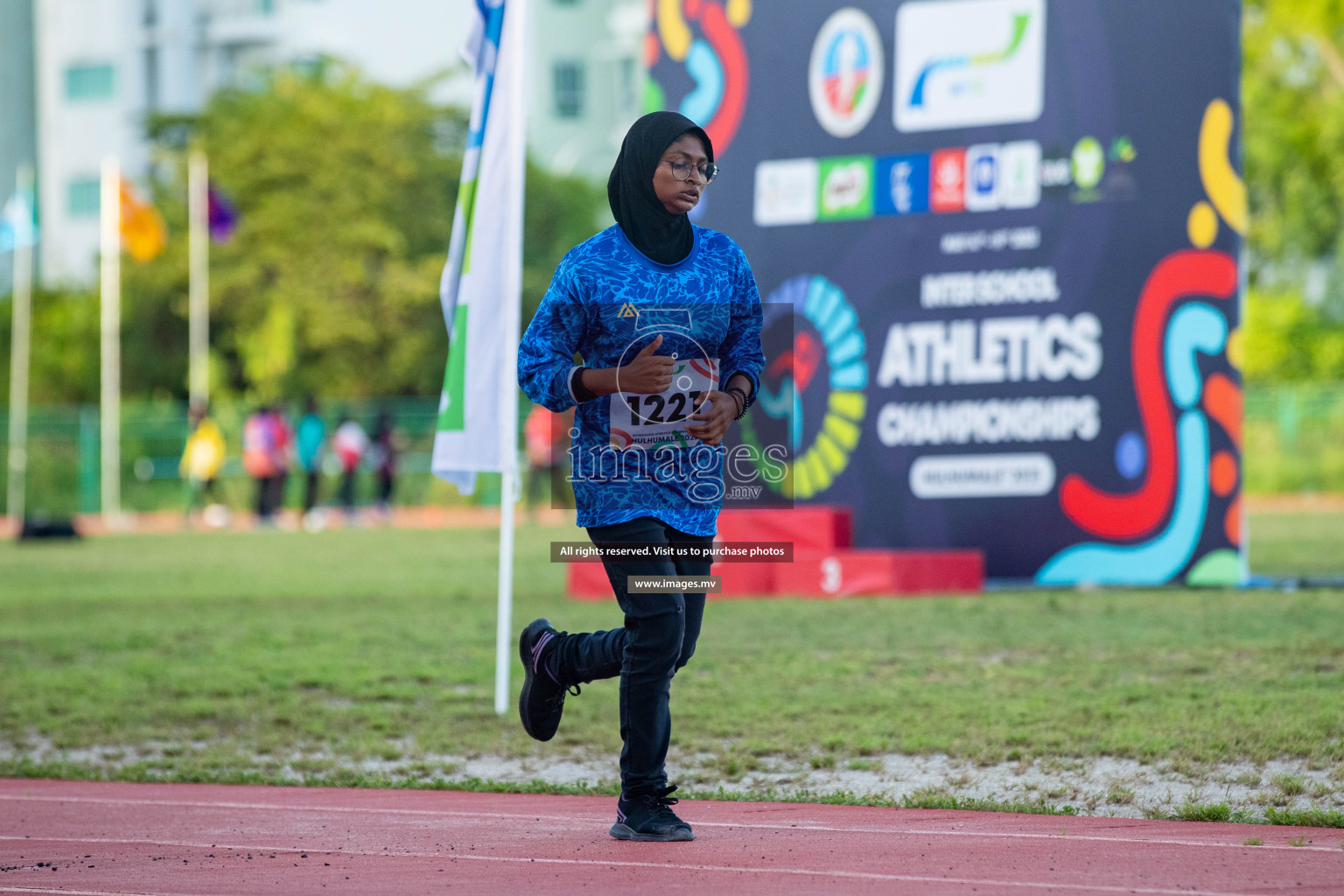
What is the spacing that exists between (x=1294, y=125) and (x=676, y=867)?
36870 millimetres

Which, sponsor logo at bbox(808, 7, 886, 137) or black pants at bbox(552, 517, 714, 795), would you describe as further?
sponsor logo at bbox(808, 7, 886, 137)

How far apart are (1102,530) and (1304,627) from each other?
3144mm

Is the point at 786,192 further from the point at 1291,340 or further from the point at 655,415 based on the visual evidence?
the point at 1291,340

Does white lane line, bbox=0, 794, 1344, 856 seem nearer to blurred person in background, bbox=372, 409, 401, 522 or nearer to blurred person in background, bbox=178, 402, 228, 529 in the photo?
blurred person in background, bbox=372, 409, 401, 522

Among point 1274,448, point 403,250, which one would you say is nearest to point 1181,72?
point 1274,448

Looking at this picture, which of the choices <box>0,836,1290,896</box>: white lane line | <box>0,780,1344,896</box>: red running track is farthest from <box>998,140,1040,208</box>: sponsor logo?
<box>0,836,1290,896</box>: white lane line

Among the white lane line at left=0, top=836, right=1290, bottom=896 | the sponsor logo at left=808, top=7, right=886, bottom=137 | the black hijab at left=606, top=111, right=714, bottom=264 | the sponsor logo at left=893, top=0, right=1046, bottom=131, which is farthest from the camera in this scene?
the sponsor logo at left=808, top=7, right=886, bottom=137

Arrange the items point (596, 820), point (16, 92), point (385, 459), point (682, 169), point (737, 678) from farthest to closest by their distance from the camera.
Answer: point (16, 92) < point (385, 459) < point (737, 678) < point (596, 820) < point (682, 169)

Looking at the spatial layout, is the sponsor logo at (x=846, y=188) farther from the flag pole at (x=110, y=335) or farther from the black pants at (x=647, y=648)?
the flag pole at (x=110, y=335)

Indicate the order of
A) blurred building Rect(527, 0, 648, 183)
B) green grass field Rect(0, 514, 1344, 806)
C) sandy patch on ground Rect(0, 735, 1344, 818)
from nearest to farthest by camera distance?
sandy patch on ground Rect(0, 735, 1344, 818), green grass field Rect(0, 514, 1344, 806), blurred building Rect(527, 0, 648, 183)

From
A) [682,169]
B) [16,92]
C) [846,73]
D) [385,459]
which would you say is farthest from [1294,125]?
[16,92]

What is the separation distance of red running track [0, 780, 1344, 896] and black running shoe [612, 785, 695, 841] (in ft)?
0.13

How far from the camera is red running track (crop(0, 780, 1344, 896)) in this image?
409 cm

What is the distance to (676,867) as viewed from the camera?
431 centimetres
